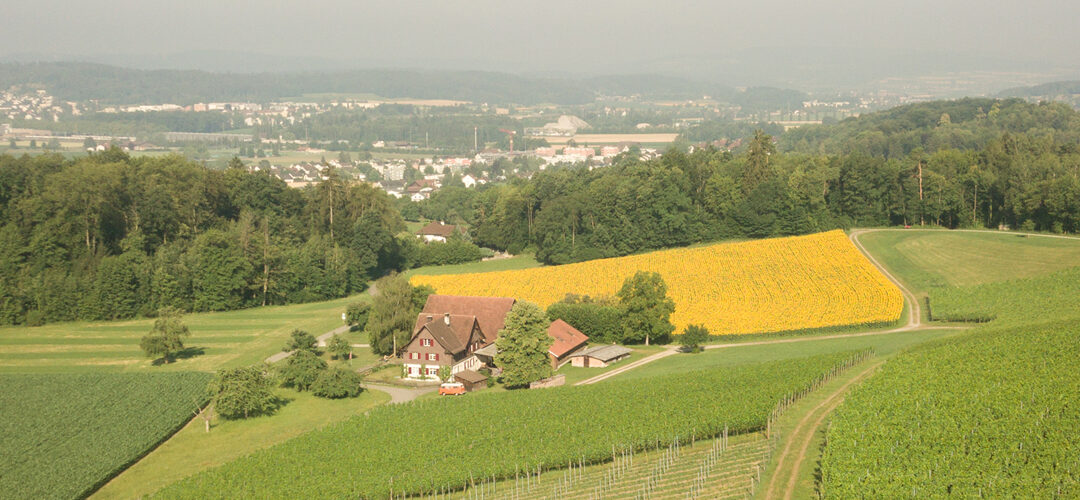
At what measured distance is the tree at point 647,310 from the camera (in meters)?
53.6

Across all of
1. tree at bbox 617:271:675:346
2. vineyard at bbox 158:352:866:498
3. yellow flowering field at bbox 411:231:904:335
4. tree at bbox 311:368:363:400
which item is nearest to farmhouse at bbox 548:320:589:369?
tree at bbox 617:271:675:346

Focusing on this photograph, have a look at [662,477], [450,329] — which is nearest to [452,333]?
[450,329]

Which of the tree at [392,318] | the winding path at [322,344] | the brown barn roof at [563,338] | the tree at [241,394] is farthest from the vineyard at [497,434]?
the winding path at [322,344]

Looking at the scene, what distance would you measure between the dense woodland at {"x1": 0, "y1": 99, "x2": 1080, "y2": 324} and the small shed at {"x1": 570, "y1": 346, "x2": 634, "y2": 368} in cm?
3070

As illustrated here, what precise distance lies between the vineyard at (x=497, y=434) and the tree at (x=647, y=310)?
36.7ft

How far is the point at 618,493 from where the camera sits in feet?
93.8

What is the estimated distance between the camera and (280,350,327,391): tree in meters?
47.5

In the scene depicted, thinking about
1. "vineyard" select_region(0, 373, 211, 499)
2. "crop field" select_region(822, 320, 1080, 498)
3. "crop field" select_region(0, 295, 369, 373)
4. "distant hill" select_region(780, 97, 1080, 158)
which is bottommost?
"crop field" select_region(0, 295, 369, 373)

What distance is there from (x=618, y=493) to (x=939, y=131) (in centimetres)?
12708

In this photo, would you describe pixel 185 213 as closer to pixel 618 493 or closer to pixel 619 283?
pixel 619 283

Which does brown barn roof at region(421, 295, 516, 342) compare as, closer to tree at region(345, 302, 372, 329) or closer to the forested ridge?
tree at region(345, 302, 372, 329)

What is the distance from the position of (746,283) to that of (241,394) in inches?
1533

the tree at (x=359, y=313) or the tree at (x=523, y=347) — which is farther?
the tree at (x=359, y=313)

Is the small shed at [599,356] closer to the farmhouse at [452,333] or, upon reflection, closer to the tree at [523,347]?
the tree at [523,347]
